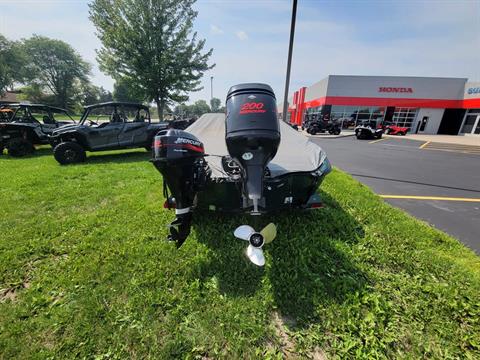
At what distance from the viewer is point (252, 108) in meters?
2.07

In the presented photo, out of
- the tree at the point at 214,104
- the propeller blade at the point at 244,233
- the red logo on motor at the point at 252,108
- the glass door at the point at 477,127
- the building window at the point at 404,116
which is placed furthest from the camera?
the tree at the point at 214,104

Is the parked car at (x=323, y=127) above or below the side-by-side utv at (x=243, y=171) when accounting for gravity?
below

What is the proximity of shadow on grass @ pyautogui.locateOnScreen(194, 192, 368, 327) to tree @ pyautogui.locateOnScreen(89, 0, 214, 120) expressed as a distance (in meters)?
12.3

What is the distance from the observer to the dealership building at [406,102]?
23.1 m

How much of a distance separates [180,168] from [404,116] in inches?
1207

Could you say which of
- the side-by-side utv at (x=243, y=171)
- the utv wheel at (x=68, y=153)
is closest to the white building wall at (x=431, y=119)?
the side-by-side utv at (x=243, y=171)

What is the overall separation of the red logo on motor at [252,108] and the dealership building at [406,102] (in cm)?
2323

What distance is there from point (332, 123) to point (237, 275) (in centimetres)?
1976

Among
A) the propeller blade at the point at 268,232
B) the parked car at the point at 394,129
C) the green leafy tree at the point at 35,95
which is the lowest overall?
the parked car at the point at 394,129

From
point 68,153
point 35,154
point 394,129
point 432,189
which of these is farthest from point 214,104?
point 432,189

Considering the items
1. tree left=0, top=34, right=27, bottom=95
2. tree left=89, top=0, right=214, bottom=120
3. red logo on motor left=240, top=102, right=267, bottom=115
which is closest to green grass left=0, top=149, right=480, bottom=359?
red logo on motor left=240, top=102, right=267, bottom=115

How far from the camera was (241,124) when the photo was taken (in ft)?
6.58

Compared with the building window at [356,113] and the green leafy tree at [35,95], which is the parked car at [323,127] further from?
the green leafy tree at [35,95]

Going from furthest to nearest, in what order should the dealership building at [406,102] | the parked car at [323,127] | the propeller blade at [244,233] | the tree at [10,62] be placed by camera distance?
the tree at [10,62], the dealership building at [406,102], the parked car at [323,127], the propeller blade at [244,233]
